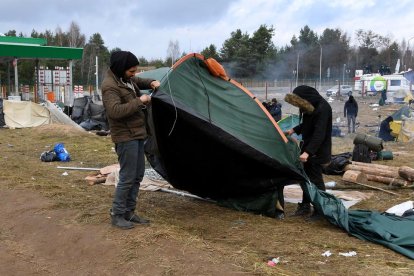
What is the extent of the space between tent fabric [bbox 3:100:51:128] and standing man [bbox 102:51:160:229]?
15883 millimetres

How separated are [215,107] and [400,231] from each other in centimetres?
247

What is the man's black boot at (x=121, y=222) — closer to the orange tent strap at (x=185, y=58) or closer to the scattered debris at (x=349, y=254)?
the orange tent strap at (x=185, y=58)

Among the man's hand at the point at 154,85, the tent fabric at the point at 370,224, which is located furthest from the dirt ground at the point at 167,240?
the man's hand at the point at 154,85

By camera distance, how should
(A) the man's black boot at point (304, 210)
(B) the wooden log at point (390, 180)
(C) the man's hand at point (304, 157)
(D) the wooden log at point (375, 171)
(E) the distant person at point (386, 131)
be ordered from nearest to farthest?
(C) the man's hand at point (304, 157)
(A) the man's black boot at point (304, 210)
(B) the wooden log at point (390, 180)
(D) the wooden log at point (375, 171)
(E) the distant person at point (386, 131)

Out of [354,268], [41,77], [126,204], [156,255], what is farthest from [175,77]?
[41,77]

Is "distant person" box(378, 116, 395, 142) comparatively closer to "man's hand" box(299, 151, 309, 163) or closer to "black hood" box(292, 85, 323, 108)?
"black hood" box(292, 85, 323, 108)

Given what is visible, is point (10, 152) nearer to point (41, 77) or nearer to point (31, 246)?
point (31, 246)

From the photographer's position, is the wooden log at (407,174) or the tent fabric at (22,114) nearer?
the wooden log at (407,174)

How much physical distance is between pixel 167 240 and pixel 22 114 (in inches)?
666

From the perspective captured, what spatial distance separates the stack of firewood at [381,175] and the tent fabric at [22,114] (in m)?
14.7

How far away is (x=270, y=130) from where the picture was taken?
5664 mm

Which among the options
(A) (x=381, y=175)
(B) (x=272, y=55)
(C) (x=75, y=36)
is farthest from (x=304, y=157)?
(C) (x=75, y=36)

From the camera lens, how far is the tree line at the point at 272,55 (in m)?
51.2

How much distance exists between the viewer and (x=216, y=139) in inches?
206
